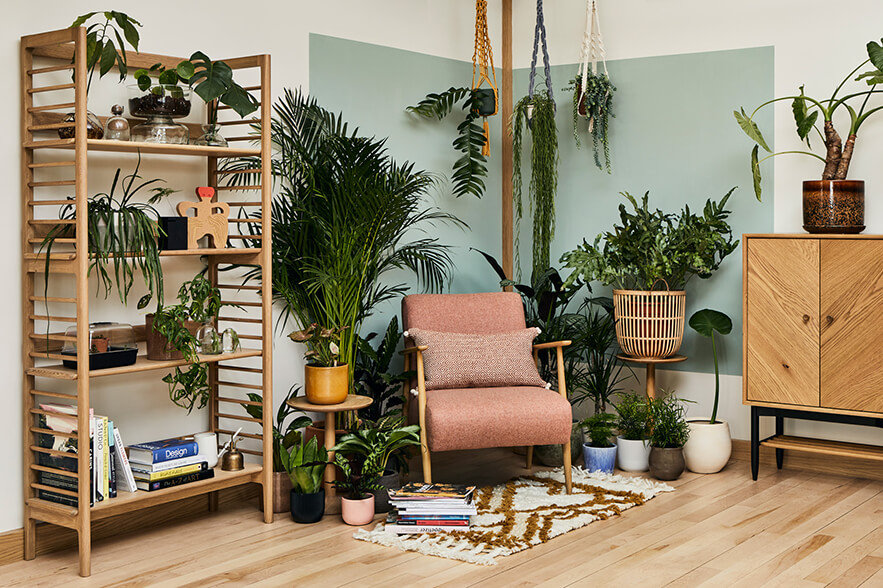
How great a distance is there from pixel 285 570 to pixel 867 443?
294 centimetres

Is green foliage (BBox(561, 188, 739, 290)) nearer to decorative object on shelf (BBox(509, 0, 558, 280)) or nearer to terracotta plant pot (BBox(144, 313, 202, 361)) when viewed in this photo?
decorative object on shelf (BBox(509, 0, 558, 280))

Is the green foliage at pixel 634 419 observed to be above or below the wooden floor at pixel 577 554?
above

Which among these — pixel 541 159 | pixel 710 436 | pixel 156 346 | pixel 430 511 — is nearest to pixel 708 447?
pixel 710 436

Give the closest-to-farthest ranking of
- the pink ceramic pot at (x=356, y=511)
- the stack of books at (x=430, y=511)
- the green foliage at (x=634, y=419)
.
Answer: the stack of books at (x=430, y=511) → the pink ceramic pot at (x=356, y=511) → the green foliage at (x=634, y=419)

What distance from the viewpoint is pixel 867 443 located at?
4.64m

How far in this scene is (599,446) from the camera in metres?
4.75

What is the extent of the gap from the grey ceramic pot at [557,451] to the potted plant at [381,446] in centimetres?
97

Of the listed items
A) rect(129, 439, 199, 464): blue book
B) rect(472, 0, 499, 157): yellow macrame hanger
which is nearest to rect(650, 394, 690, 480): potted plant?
rect(472, 0, 499, 157): yellow macrame hanger

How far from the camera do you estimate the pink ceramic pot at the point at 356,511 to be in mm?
3855

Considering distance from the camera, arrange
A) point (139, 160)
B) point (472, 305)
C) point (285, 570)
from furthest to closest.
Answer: point (472, 305) < point (139, 160) < point (285, 570)

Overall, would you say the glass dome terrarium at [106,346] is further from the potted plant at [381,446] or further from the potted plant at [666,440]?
the potted plant at [666,440]

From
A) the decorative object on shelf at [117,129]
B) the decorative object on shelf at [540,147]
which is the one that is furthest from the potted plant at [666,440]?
the decorative object on shelf at [117,129]

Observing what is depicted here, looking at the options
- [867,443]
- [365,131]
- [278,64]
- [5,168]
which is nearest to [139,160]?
[5,168]

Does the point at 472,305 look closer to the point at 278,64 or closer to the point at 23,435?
the point at 278,64
